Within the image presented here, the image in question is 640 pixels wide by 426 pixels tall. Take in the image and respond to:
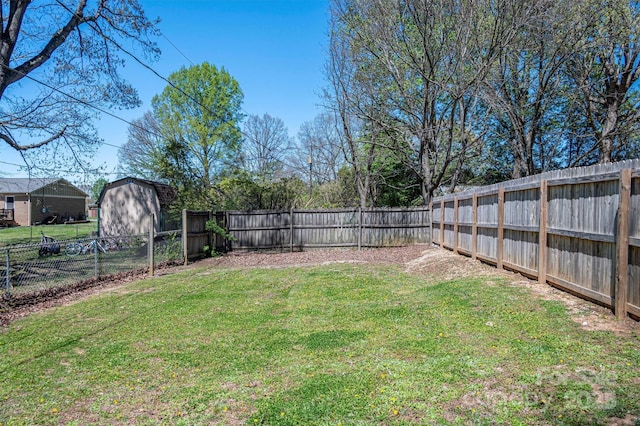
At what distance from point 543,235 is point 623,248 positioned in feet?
5.67

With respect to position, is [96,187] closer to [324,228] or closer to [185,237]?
[185,237]

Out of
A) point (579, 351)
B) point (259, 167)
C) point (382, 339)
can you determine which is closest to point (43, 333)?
point (382, 339)

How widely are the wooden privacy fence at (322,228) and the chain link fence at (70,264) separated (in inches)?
103

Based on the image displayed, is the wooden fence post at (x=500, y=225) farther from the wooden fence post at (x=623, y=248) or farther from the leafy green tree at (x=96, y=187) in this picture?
the leafy green tree at (x=96, y=187)

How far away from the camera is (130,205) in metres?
19.0

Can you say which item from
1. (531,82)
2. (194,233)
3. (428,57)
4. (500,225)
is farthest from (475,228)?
(194,233)

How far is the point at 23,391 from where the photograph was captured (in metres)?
3.59

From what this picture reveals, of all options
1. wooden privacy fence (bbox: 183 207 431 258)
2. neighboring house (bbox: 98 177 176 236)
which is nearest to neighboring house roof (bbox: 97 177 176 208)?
neighboring house (bbox: 98 177 176 236)

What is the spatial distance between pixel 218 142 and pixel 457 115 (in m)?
17.3

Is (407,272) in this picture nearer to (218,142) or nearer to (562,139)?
(562,139)

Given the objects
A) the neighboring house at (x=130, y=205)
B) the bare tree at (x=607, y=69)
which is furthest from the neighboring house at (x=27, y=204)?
the bare tree at (x=607, y=69)

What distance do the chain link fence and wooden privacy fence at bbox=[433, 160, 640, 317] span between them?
7.97m

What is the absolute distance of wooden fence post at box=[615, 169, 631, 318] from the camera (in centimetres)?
410

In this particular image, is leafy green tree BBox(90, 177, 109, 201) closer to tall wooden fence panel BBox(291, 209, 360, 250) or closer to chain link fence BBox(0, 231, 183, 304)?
chain link fence BBox(0, 231, 183, 304)
